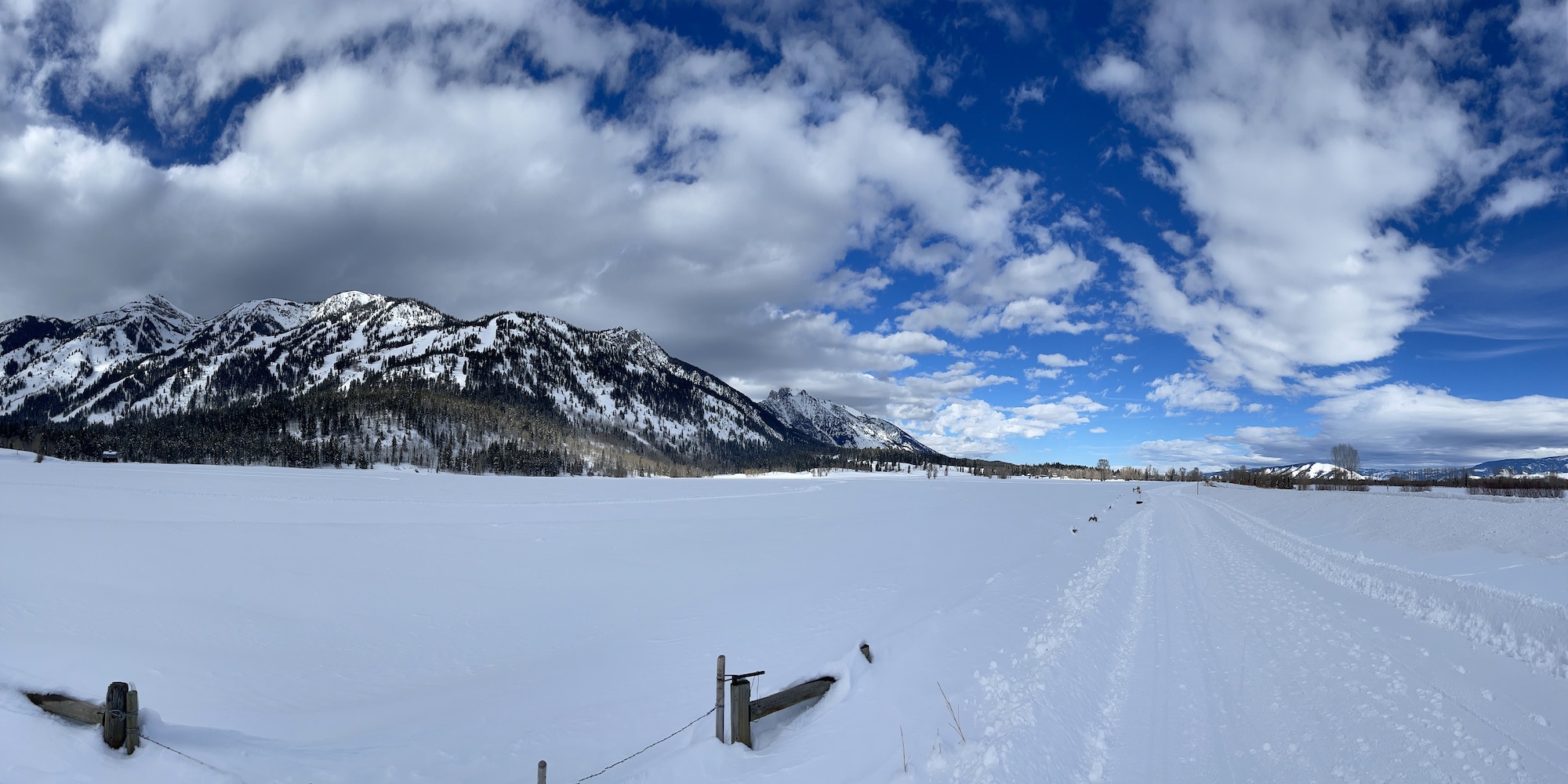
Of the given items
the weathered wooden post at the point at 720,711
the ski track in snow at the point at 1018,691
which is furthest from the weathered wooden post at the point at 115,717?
the ski track in snow at the point at 1018,691

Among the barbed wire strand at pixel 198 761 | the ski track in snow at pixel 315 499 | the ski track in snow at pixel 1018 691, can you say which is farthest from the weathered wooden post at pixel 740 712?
the ski track in snow at pixel 315 499

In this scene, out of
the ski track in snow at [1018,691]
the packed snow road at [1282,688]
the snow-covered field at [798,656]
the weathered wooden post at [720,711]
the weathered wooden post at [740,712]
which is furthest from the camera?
the weathered wooden post at [720,711]

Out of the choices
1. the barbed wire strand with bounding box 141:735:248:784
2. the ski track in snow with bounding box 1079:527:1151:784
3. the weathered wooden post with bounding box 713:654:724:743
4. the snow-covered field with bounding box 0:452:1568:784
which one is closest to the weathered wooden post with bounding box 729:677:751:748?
the weathered wooden post with bounding box 713:654:724:743

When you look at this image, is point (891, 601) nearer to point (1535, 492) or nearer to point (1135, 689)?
point (1135, 689)

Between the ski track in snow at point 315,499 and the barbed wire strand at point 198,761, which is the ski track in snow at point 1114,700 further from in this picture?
the ski track in snow at point 315,499

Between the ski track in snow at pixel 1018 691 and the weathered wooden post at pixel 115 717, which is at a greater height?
the weathered wooden post at pixel 115 717

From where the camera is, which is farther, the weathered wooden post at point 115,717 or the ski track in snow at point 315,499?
the ski track in snow at point 315,499

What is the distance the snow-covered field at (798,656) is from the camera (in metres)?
6.82

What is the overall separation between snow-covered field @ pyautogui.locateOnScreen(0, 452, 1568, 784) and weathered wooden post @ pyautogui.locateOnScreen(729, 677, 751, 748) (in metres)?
0.27

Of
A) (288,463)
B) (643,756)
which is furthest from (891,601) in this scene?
(288,463)

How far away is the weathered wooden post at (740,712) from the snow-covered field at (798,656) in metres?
0.27

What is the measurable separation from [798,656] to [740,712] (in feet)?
13.8

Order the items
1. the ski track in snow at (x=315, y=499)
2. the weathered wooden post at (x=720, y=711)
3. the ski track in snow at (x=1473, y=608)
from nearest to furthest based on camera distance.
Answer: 1. the weathered wooden post at (x=720, y=711)
2. the ski track in snow at (x=1473, y=608)
3. the ski track in snow at (x=315, y=499)

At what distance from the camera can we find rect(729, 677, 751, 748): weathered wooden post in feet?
24.2
